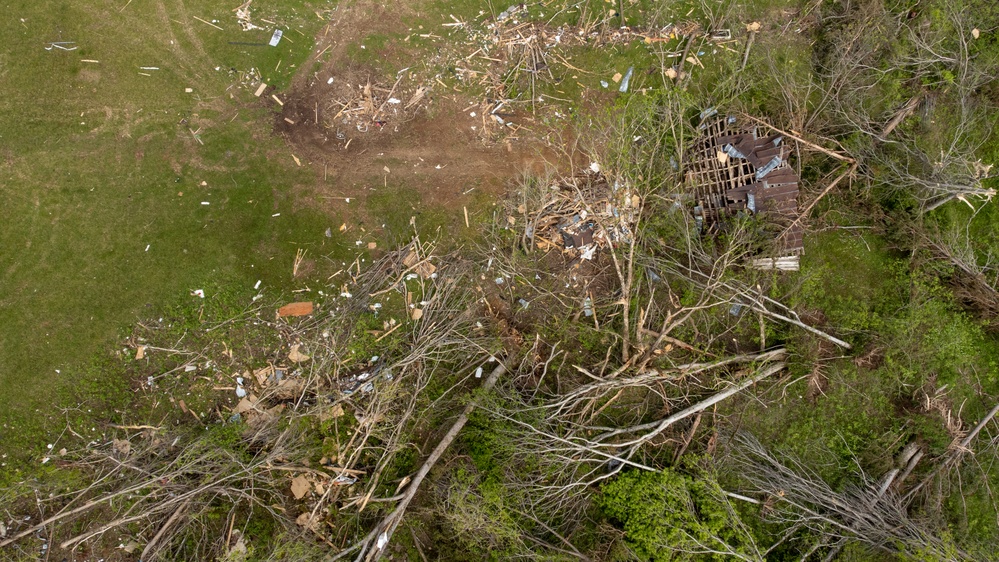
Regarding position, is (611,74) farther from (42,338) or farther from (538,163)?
(42,338)

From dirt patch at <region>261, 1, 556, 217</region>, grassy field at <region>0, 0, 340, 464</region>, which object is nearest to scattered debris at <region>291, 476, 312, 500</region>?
grassy field at <region>0, 0, 340, 464</region>

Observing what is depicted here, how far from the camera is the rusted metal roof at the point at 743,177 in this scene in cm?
720

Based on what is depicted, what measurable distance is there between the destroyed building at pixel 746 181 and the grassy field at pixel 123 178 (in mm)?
6150

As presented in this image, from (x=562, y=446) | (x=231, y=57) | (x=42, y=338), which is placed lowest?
(x=562, y=446)

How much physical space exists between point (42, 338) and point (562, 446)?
7935 millimetres

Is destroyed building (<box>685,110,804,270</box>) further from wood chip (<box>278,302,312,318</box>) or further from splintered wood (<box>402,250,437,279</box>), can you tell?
wood chip (<box>278,302,312,318</box>)

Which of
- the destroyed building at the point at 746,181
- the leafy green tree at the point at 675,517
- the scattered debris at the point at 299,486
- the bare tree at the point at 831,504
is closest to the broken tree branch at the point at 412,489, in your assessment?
the scattered debris at the point at 299,486

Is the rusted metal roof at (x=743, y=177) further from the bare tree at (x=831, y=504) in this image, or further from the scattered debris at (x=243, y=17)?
the scattered debris at (x=243, y=17)

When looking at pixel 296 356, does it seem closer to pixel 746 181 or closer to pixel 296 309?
pixel 296 309

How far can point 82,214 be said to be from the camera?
7195mm

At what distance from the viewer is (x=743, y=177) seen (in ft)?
23.9

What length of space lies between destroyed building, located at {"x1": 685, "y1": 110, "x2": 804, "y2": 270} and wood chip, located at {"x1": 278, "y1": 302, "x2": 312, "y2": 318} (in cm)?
636

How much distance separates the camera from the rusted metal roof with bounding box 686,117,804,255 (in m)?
7.20

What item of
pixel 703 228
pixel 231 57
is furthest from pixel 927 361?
pixel 231 57
